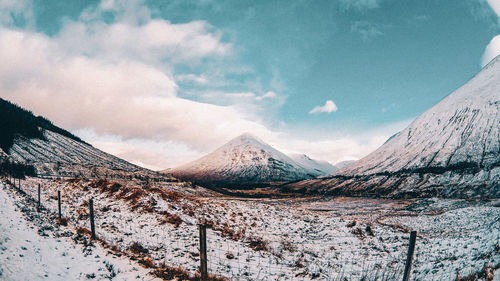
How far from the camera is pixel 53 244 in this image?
1109cm

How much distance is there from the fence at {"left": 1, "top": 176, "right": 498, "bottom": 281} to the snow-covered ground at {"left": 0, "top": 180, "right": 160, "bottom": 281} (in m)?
1.48

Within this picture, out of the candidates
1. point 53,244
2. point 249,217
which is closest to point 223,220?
point 249,217

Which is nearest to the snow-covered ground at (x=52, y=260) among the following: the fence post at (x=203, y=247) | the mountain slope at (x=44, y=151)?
the fence post at (x=203, y=247)

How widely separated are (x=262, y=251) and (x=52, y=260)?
34.7ft

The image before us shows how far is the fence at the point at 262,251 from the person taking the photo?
11.0 metres

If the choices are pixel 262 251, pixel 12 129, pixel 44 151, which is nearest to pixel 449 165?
pixel 262 251

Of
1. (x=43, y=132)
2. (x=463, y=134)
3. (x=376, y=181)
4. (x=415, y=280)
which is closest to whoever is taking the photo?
(x=415, y=280)

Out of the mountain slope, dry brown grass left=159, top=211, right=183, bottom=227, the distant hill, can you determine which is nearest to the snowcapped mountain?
dry brown grass left=159, top=211, right=183, bottom=227

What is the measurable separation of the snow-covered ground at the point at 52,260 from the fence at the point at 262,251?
148 cm

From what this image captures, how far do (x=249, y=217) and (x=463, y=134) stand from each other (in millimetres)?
222156

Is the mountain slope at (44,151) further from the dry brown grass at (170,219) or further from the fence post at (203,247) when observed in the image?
the fence post at (203,247)

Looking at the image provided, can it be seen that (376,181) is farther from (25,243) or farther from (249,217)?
(25,243)

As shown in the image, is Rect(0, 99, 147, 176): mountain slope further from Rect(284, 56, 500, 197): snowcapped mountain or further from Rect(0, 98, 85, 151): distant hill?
Rect(284, 56, 500, 197): snowcapped mountain

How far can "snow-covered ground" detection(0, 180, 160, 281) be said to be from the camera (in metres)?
8.29
